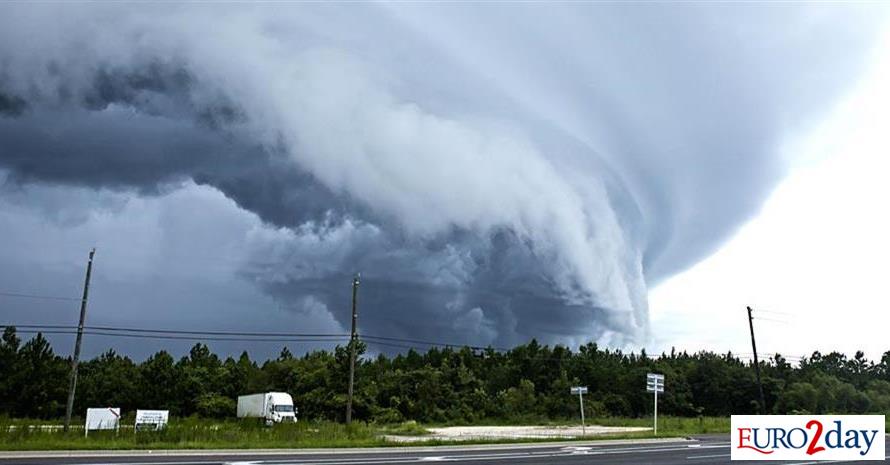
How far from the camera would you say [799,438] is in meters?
25.2

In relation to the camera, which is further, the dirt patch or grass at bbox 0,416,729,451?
the dirt patch

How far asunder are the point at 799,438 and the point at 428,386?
62838 mm

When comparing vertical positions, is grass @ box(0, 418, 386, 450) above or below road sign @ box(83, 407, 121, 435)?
below

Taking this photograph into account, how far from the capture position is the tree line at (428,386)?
80875mm

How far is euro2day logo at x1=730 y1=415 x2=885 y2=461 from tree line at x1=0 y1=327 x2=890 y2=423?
54169 mm

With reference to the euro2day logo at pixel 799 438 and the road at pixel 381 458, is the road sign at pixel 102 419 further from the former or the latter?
the euro2day logo at pixel 799 438

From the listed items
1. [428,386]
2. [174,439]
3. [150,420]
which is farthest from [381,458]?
[428,386]

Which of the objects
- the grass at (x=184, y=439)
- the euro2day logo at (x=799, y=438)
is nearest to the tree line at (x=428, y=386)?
the grass at (x=184, y=439)

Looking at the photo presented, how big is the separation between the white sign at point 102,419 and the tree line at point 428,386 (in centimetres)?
4498

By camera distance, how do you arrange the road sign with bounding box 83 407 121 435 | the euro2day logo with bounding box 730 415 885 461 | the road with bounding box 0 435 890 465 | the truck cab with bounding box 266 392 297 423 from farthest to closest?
1. the truck cab with bounding box 266 392 297 423
2. the road sign with bounding box 83 407 121 435
3. the euro2day logo with bounding box 730 415 885 461
4. the road with bounding box 0 435 890 465

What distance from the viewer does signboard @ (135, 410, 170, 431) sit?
31.6 m

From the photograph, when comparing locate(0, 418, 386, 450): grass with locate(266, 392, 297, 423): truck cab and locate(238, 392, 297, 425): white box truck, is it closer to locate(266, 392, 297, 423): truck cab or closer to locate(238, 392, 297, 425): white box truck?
locate(238, 392, 297, 425): white box truck

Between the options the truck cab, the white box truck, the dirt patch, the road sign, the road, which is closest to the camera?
the road

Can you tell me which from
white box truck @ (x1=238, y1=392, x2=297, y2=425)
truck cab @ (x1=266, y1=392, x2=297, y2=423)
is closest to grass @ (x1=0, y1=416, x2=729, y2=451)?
white box truck @ (x1=238, y1=392, x2=297, y2=425)
